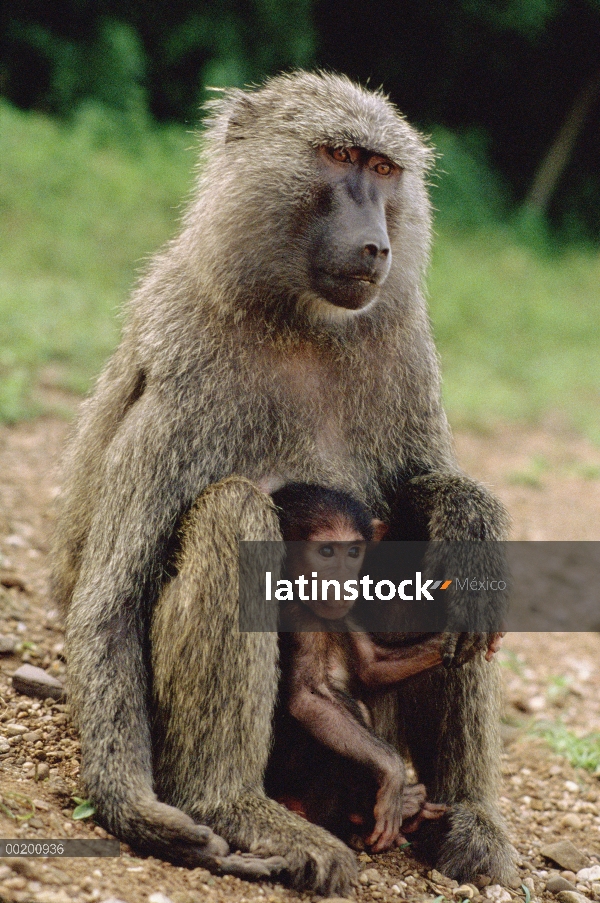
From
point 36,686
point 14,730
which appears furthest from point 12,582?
point 14,730

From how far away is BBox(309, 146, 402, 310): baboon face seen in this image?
277cm

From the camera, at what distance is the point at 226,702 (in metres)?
2.53

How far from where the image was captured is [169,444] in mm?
2717

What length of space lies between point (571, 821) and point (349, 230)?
209 centimetres

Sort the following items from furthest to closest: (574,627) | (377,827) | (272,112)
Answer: (574,627), (272,112), (377,827)

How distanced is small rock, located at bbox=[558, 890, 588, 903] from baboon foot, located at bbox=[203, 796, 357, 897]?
0.71 metres

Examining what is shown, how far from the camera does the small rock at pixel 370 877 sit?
2623 millimetres

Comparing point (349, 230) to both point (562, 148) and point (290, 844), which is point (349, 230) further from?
point (562, 148)

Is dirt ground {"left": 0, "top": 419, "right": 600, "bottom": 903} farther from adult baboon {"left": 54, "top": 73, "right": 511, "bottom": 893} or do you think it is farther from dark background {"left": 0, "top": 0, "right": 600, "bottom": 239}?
dark background {"left": 0, "top": 0, "right": 600, "bottom": 239}

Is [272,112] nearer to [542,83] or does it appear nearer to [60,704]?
[60,704]

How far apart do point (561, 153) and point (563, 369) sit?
998cm

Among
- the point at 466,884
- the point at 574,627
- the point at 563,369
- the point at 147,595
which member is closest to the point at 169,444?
the point at 147,595

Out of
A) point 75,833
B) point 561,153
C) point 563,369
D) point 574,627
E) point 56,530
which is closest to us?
point 75,833

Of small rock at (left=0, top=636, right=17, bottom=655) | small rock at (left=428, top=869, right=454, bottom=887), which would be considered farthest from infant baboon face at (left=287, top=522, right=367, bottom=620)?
small rock at (left=0, top=636, right=17, bottom=655)
